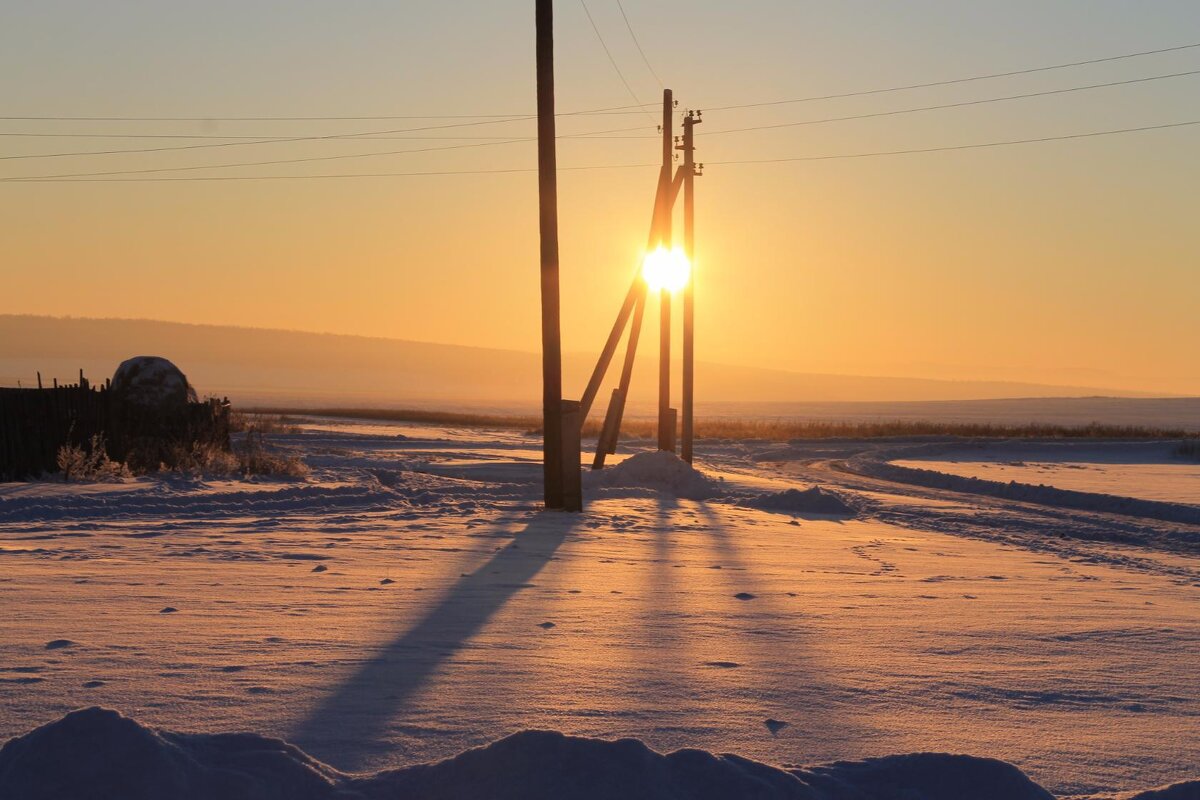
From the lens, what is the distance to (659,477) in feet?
65.6

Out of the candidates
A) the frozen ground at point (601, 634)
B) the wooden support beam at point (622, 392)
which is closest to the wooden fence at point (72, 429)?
the frozen ground at point (601, 634)

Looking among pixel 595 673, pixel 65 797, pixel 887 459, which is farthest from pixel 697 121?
pixel 65 797

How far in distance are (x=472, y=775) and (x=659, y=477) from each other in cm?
1648

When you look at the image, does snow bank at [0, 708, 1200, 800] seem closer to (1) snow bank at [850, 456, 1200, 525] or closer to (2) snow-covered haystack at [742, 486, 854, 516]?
(2) snow-covered haystack at [742, 486, 854, 516]

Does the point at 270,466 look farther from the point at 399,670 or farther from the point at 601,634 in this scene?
the point at 399,670

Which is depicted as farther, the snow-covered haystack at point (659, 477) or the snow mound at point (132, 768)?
the snow-covered haystack at point (659, 477)

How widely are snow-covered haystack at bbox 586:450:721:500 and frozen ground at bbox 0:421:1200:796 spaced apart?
198 inches

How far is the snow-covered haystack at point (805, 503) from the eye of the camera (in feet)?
55.0

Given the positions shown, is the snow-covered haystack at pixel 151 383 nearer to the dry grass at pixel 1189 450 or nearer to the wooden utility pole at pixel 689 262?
the wooden utility pole at pixel 689 262

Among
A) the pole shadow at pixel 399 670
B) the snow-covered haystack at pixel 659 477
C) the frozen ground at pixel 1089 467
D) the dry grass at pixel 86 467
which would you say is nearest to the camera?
the pole shadow at pixel 399 670

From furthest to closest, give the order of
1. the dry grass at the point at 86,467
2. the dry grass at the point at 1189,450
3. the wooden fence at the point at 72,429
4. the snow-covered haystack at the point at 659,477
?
the dry grass at the point at 1189,450, the snow-covered haystack at the point at 659,477, the wooden fence at the point at 72,429, the dry grass at the point at 86,467

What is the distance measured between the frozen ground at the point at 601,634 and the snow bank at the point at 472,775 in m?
0.46

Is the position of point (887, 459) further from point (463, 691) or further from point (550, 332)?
point (463, 691)

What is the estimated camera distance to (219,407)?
22.5 m
